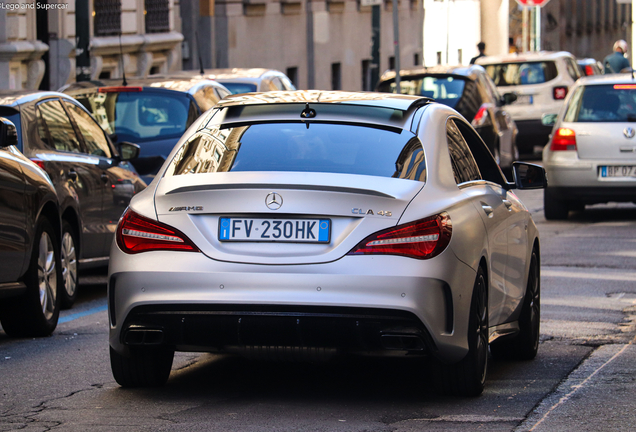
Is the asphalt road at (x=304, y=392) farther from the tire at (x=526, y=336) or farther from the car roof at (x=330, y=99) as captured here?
the car roof at (x=330, y=99)

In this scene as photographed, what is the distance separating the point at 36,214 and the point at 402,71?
12.6 meters

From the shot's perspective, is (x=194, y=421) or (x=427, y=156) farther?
(x=427, y=156)

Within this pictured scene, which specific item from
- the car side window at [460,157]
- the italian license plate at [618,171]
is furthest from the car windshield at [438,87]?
the car side window at [460,157]

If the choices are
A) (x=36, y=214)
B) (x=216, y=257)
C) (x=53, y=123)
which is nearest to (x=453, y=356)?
(x=216, y=257)

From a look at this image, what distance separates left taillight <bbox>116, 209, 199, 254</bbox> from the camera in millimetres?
5949

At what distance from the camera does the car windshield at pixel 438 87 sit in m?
19.6

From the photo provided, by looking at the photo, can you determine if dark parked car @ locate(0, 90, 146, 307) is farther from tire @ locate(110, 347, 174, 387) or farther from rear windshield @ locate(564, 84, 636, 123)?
rear windshield @ locate(564, 84, 636, 123)

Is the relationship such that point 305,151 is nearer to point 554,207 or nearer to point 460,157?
point 460,157

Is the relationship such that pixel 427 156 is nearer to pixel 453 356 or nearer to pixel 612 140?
pixel 453 356

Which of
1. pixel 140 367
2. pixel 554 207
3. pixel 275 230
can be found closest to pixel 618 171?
pixel 554 207

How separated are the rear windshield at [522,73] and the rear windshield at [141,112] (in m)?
13.1

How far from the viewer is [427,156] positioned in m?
6.26

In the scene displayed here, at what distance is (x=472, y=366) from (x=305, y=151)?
3.99 ft

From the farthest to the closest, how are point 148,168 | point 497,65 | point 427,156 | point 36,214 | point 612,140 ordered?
1. point 497,65
2. point 612,140
3. point 148,168
4. point 36,214
5. point 427,156
